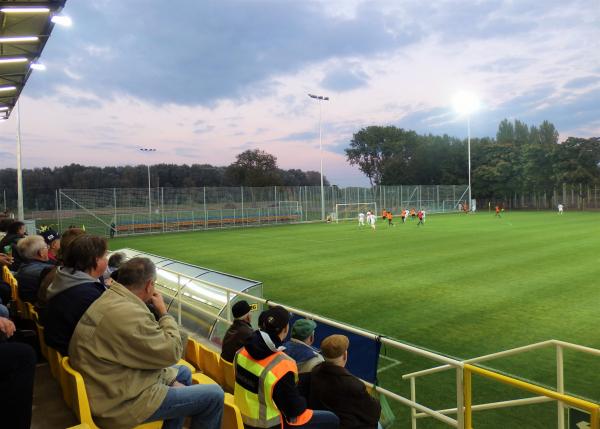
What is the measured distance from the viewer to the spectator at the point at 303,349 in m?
3.69

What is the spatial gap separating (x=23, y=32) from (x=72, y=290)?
9.14 meters

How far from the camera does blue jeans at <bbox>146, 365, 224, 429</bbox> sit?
9.94 feet

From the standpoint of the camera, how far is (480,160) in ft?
235

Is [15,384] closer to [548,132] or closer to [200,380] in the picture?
[200,380]

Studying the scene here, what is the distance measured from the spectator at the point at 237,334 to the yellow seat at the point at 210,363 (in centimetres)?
14

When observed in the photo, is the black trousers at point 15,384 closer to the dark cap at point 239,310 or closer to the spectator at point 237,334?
the spectator at point 237,334

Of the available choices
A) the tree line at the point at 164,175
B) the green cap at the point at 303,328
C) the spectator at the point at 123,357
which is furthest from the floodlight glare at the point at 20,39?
the tree line at the point at 164,175

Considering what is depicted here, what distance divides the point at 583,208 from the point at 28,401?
69319 millimetres

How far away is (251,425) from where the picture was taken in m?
3.32

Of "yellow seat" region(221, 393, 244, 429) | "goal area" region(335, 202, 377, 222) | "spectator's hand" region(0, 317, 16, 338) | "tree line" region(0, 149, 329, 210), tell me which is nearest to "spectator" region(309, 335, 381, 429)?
"yellow seat" region(221, 393, 244, 429)

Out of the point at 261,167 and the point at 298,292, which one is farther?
the point at 261,167

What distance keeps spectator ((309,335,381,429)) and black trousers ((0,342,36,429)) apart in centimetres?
185

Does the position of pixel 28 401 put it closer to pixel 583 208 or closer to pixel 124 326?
pixel 124 326

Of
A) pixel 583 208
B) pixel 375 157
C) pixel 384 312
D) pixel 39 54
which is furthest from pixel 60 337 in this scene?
pixel 375 157
